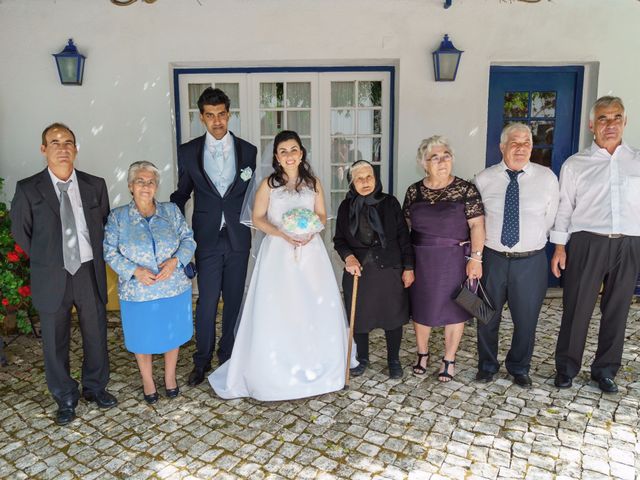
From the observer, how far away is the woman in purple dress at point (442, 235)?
378cm

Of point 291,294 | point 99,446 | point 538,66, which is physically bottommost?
point 99,446

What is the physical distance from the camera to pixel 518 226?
12.3ft

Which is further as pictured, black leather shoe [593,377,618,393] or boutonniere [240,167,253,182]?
boutonniere [240,167,253,182]

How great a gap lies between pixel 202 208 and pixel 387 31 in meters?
3.00

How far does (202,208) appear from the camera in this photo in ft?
13.4

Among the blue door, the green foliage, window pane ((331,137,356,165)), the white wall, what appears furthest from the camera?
window pane ((331,137,356,165))

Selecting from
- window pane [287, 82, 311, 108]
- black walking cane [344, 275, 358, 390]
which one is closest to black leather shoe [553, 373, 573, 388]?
black walking cane [344, 275, 358, 390]

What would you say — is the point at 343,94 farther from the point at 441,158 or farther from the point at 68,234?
the point at 68,234

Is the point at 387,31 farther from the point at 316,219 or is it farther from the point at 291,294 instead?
the point at 291,294

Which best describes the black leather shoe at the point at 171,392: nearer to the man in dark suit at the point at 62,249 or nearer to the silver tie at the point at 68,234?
the man in dark suit at the point at 62,249

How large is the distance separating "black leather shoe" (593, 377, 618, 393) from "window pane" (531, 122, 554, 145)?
3080 mm

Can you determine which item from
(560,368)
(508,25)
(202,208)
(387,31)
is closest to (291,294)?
(202,208)

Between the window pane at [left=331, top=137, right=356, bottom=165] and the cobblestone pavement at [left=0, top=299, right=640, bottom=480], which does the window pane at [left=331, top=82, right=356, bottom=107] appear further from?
the cobblestone pavement at [left=0, top=299, right=640, bottom=480]

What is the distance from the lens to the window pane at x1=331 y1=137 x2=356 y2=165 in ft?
20.3
